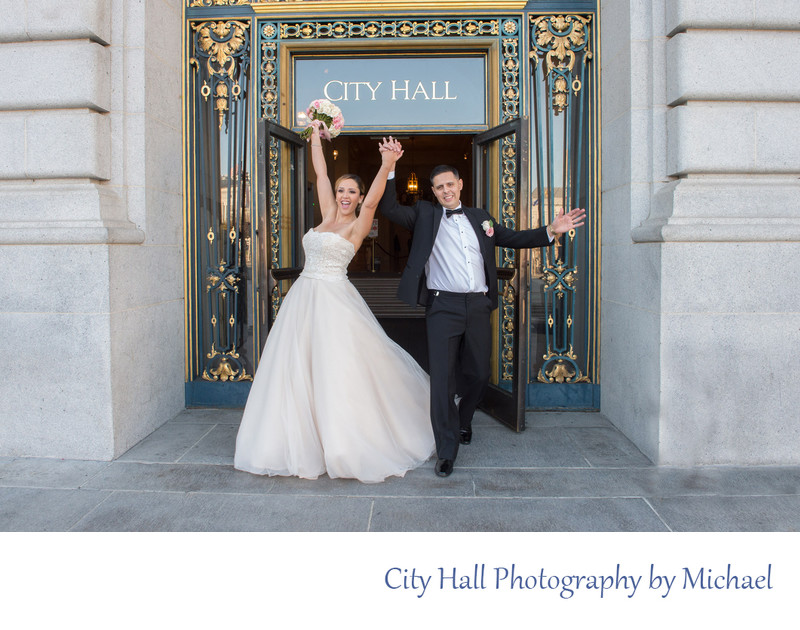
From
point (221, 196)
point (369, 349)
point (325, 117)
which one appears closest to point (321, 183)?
point (325, 117)

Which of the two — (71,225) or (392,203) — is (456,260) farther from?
(71,225)

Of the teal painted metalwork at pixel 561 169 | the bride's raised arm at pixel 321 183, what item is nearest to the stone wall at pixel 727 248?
the teal painted metalwork at pixel 561 169

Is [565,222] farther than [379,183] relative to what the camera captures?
Yes

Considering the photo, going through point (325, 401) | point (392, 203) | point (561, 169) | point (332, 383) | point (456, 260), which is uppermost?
point (561, 169)

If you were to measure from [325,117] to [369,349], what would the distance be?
1845 mm

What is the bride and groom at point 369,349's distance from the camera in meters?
4.64

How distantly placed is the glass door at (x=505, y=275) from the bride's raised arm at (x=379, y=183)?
4.79ft

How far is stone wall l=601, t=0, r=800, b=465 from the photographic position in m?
4.79

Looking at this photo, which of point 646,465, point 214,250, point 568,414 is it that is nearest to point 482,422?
point 568,414

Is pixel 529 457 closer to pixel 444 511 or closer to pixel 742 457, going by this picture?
pixel 444 511

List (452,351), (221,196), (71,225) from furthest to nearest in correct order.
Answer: (221,196) < (71,225) < (452,351)

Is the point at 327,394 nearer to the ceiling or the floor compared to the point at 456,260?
nearer to the floor

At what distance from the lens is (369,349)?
4914 mm
